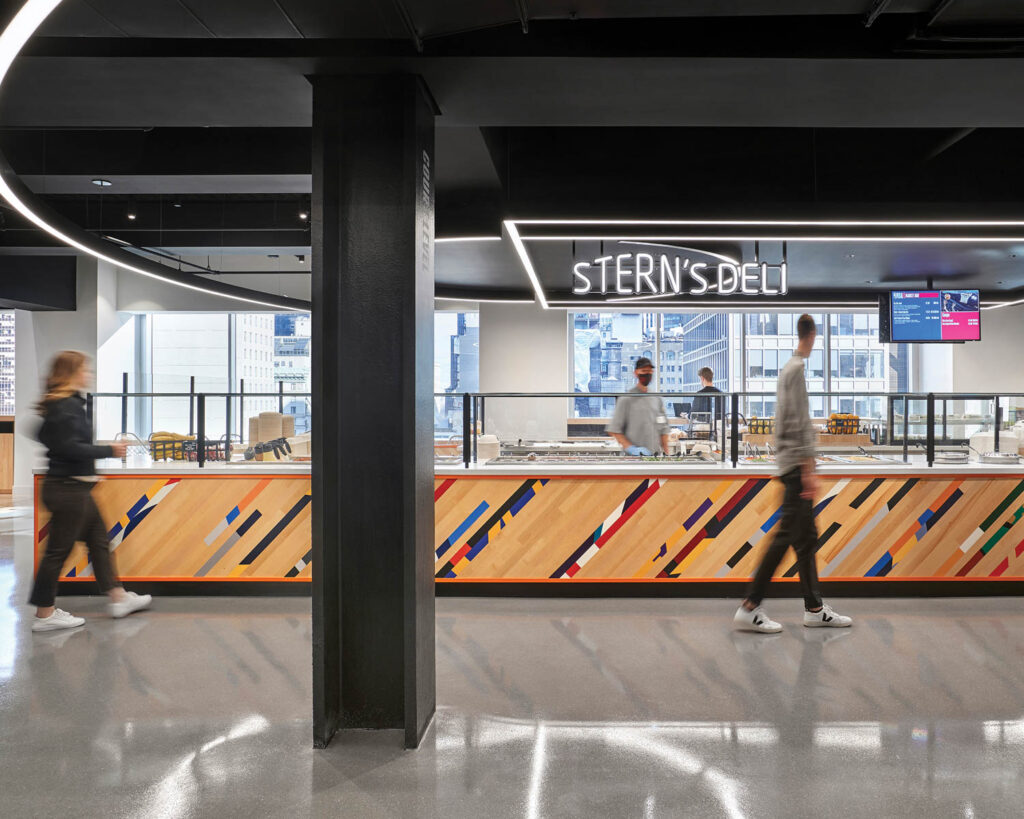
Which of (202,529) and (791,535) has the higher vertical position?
(791,535)

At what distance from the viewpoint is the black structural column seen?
290cm

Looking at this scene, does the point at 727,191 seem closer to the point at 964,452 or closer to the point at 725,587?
the point at 964,452

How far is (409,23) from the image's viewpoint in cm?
267

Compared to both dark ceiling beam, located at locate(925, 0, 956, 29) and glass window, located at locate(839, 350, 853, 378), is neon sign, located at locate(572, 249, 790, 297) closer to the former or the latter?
dark ceiling beam, located at locate(925, 0, 956, 29)

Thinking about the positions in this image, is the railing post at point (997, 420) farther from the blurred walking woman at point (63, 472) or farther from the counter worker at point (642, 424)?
the blurred walking woman at point (63, 472)

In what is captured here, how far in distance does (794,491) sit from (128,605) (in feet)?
13.3

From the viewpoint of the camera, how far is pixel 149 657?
377 cm

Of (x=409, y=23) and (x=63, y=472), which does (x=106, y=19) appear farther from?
(x=63, y=472)

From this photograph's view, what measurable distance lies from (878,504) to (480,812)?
372 centimetres

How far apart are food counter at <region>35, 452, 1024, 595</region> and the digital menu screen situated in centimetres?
527

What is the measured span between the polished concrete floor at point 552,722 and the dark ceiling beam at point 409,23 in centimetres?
268

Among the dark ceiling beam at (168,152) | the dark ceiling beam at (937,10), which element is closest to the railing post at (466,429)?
the dark ceiling beam at (168,152)

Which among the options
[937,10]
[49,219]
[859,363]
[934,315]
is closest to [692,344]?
[859,363]

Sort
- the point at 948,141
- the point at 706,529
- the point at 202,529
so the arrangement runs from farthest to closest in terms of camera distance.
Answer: the point at 948,141
the point at 202,529
the point at 706,529
